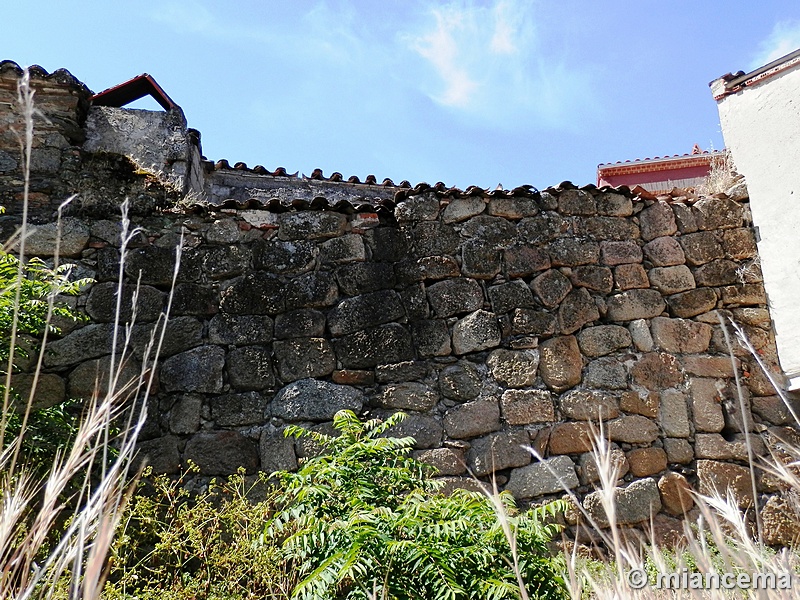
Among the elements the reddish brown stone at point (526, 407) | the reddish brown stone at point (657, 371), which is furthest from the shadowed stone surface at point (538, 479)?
Result: the reddish brown stone at point (657, 371)

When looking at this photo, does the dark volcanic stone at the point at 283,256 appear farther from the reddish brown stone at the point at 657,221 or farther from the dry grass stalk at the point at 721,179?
the dry grass stalk at the point at 721,179

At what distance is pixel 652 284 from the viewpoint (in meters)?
4.47

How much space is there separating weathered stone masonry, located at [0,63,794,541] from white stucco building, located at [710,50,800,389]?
0.13m

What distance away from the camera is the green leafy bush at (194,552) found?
9.58 feet

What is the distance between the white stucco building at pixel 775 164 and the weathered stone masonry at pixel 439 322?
0.42 ft

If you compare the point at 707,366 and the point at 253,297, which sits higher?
the point at 253,297

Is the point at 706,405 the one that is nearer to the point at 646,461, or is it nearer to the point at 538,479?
the point at 646,461

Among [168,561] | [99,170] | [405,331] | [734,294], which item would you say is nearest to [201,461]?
[168,561]

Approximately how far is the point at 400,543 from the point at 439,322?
201 cm

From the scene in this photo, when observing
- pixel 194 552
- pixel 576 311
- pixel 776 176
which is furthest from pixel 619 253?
pixel 194 552

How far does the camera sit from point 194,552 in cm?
322

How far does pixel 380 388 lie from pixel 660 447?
69.2 inches

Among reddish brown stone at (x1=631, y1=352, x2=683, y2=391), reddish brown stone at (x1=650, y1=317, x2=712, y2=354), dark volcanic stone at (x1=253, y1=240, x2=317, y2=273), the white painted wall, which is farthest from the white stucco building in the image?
dark volcanic stone at (x1=253, y1=240, x2=317, y2=273)

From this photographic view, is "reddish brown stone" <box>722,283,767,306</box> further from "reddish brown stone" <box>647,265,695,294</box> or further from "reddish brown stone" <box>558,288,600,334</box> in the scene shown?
"reddish brown stone" <box>558,288,600,334</box>
